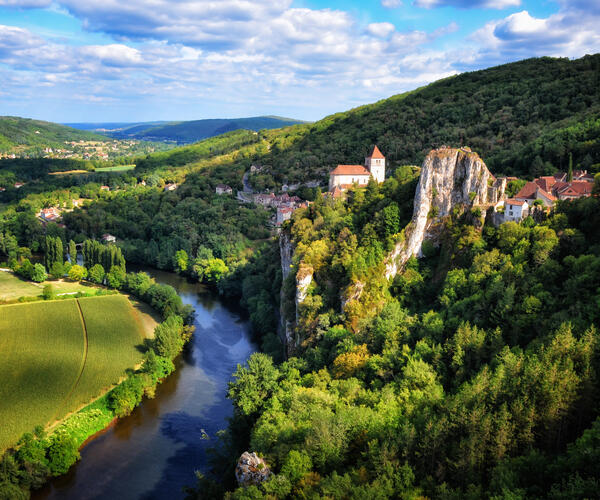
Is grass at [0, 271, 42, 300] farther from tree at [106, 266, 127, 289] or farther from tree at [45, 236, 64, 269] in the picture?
tree at [106, 266, 127, 289]

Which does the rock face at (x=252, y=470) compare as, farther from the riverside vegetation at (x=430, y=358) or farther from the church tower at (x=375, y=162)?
the church tower at (x=375, y=162)

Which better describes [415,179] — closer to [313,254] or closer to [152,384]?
[313,254]

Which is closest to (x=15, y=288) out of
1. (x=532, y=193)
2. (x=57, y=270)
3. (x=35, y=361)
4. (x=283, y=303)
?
(x=57, y=270)

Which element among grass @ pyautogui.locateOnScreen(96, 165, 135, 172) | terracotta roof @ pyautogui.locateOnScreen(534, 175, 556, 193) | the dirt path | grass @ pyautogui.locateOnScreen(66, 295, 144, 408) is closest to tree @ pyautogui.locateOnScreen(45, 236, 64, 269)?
grass @ pyautogui.locateOnScreen(66, 295, 144, 408)

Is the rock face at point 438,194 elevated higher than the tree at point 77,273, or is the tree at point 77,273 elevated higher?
the rock face at point 438,194

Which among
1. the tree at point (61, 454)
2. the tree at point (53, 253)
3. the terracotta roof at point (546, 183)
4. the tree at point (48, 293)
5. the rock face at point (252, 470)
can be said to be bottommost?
the tree at point (61, 454)

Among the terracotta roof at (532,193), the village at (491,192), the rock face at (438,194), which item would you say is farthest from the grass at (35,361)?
the terracotta roof at (532,193)
